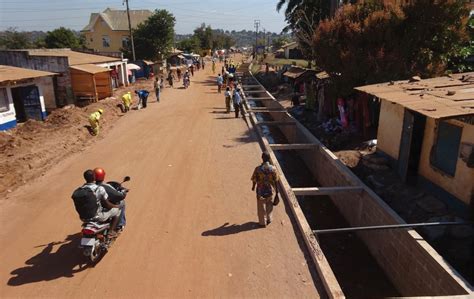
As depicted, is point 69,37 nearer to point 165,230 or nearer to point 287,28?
point 287,28

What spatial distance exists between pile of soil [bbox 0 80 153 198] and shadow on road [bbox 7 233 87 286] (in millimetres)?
3790

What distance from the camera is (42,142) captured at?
14.7 metres

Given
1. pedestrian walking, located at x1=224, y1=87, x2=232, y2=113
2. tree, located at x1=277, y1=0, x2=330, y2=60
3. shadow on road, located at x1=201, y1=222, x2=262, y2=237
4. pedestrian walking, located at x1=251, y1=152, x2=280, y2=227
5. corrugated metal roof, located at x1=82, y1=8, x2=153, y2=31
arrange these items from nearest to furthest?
pedestrian walking, located at x1=251, y1=152, x2=280, y2=227 → shadow on road, located at x1=201, y1=222, x2=262, y2=237 → pedestrian walking, located at x1=224, y1=87, x2=232, y2=113 → tree, located at x1=277, y1=0, x2=330, y2=60 → corrugated metal roof, located at x1=82, y1=8, x2=153, y2=31

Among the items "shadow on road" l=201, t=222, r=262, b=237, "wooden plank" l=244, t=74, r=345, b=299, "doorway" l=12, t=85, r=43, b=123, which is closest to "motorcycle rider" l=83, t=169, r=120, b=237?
"shadow on road" l=201, t=222, r=262, b=237

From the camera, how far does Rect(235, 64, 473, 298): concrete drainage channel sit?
274 inches

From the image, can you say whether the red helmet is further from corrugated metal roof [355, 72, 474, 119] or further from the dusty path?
corrugated metal roof [355, 72, 474, 119]

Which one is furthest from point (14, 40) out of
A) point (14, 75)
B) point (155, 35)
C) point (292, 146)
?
point (292, 146)

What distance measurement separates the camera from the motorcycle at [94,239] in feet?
21.4

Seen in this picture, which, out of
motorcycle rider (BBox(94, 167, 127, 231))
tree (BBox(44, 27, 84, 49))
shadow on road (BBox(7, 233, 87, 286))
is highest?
tree (BBox(44, 27, 84, 49))

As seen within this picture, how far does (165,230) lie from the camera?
26.7ft

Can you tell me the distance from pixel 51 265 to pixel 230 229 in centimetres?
358

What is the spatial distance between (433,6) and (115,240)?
578 inches

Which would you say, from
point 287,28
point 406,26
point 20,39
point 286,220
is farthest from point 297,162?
point 20,39

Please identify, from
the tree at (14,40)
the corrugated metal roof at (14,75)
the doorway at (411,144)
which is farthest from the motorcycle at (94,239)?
the tree at (14,40)
